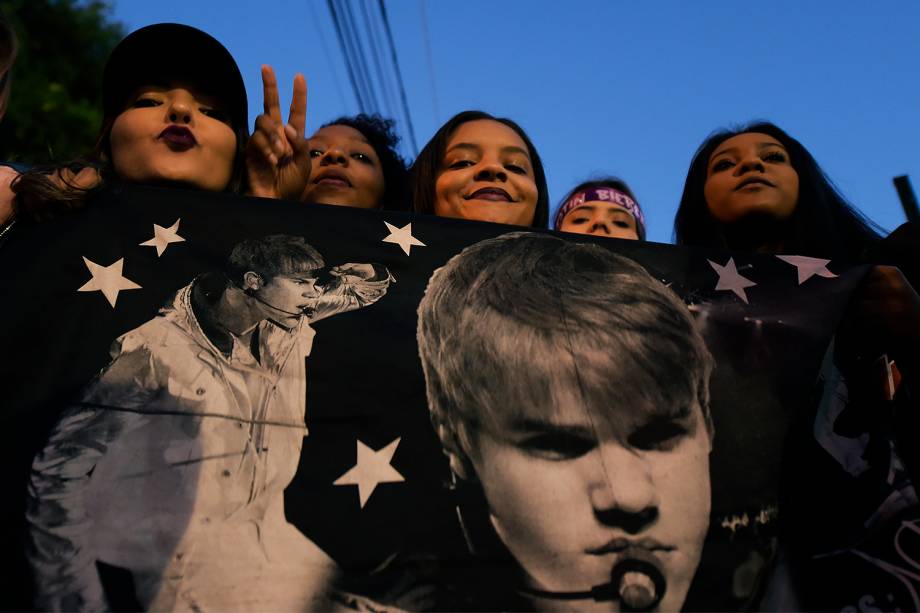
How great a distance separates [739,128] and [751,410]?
5.45 ft

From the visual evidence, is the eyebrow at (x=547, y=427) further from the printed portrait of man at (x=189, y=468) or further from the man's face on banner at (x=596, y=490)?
the printed portrait of man at (x=189, y=468)

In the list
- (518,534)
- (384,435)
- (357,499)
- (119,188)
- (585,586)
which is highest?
(119,188)

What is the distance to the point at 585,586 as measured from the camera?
64.6 inches

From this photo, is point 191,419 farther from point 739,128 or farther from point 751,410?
point 739,128

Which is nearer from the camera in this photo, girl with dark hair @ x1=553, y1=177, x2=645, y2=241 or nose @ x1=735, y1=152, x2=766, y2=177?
nose @ x1=735, y1=152, x2=766, y2=177

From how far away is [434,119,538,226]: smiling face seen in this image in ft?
9.12

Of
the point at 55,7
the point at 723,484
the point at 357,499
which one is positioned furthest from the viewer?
the point at 55,7

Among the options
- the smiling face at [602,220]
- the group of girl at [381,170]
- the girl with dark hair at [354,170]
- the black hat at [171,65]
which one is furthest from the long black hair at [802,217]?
the black hat at [171,65]

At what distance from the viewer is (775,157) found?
9.72 feet

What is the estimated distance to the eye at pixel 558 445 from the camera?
71.2 inches

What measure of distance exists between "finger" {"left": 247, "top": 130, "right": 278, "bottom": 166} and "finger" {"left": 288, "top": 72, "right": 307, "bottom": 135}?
0.32 ft

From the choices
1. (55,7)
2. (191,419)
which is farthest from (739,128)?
(55,7)

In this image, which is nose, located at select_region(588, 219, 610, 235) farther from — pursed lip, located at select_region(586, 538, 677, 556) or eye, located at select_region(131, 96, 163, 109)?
pursed lip, located at select_region(586, 538, 677, 556)

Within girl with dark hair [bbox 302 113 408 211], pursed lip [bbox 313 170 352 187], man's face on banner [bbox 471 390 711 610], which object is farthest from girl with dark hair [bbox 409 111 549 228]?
man's face on banner [bbox 471 390 711 610]
